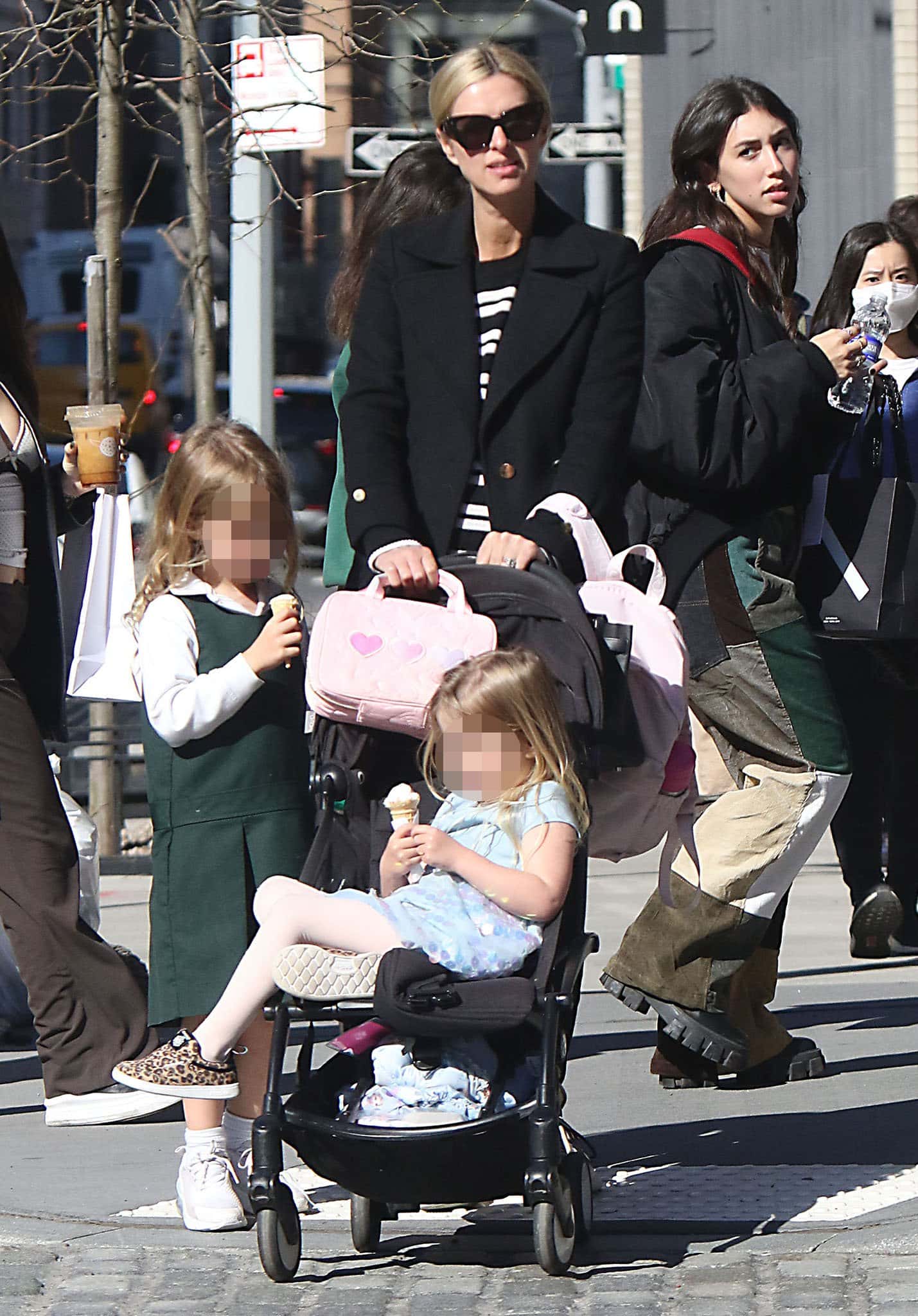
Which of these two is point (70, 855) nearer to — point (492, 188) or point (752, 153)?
point (492, 188)

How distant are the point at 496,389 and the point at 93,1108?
1883 mm

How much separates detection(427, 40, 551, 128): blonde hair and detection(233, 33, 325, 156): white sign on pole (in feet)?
14.0

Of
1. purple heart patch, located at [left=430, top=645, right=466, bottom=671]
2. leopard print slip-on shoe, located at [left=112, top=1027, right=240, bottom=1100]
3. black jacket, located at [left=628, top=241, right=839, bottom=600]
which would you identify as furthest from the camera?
black jacket, located at [left=628, top=241, right=839, bottom=600]

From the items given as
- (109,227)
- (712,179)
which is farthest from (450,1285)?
(109,227)

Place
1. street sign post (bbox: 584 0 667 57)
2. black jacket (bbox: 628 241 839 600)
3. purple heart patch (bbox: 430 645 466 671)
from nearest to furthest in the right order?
purple heart patch (bbox: 430 645 466 671)
black jacket (bbox: 628 241 839 600)
street sign post (bbox: 584 0 667 57)

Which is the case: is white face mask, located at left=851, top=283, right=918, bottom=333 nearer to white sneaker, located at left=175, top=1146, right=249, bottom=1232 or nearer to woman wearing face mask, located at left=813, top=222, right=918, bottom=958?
woman wearing face mask, located at left=813, top=222, right=918, bottom=958

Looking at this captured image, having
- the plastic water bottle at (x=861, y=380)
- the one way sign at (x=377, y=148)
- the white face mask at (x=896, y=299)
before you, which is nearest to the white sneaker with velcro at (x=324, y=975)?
the plastic water bottle at (x=861, y=380)

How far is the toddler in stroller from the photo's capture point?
3.60m

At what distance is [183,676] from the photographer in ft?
14.2

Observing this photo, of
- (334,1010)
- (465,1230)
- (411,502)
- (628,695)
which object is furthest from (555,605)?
(465,1230)

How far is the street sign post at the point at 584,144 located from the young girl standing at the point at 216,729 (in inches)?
268

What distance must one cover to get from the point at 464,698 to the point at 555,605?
28 cm

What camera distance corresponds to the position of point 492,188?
13.9 feet

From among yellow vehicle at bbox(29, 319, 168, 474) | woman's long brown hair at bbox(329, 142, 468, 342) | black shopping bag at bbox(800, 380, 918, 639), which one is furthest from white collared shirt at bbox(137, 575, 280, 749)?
yellow vehicle at bbox(29, 319, 168, 474)
